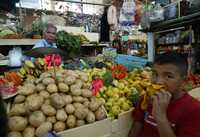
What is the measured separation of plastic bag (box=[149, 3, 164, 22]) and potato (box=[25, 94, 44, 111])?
4382 millimetres

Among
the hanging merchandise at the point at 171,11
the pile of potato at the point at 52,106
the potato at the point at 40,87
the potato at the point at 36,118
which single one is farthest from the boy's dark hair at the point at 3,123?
the hanging merchandise at the point at 171,11

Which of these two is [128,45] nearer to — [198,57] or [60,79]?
[198,57]

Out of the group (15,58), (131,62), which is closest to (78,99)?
(131,62)

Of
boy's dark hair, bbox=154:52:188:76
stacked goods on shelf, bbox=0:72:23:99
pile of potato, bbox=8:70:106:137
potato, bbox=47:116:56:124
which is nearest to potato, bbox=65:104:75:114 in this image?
pile of potato, bbox=8:70:106:137

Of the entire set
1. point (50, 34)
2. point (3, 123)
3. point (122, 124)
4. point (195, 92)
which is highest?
point (50, 34)

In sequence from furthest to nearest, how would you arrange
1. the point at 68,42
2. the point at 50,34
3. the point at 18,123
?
the point at 68,42, the point at 50,34, the point at 18,123

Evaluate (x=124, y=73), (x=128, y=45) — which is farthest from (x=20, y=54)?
(x=128, y=45)

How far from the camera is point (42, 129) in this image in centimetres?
158

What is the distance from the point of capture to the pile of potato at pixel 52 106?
1.59m

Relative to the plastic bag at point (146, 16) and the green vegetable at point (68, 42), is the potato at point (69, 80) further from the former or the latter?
the plastic bag at point (146, 16)

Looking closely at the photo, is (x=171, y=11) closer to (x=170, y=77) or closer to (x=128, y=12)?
(x=128, y=12)

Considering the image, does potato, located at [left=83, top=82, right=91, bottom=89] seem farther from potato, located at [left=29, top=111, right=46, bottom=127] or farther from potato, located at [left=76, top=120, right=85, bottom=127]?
potato, located at [left=29, top=111, right=46, bottom=127]

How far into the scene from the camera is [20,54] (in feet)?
15.8

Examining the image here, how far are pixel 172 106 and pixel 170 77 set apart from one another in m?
0.17
